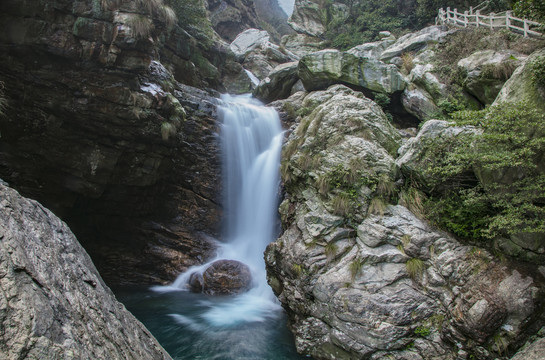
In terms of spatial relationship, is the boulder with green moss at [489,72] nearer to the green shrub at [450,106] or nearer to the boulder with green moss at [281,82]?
the green shrub at [450,106]

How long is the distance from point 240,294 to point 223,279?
75 cm

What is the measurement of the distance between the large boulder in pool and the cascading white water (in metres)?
0.31

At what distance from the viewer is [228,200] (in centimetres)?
1236

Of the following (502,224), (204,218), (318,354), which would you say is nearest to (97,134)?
(204,218)

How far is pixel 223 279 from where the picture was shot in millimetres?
10055

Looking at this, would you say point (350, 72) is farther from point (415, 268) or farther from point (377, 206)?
point (415, 268)

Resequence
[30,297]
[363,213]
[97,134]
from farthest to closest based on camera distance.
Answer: [97,134]
[363,213]
[30,297]

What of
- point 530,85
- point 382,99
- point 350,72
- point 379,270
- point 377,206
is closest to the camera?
point 379,270

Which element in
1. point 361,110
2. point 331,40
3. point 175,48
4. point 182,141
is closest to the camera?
point 361,110

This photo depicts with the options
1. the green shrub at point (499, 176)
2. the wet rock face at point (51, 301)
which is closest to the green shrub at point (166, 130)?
the wet rock face at point (51, 301)

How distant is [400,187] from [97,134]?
929 cm

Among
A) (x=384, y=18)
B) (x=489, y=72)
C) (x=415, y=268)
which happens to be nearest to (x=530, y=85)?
(x=489, y=72)

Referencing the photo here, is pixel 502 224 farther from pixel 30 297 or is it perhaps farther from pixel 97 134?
pixel 97 134

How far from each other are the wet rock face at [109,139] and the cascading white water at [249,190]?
584mm
